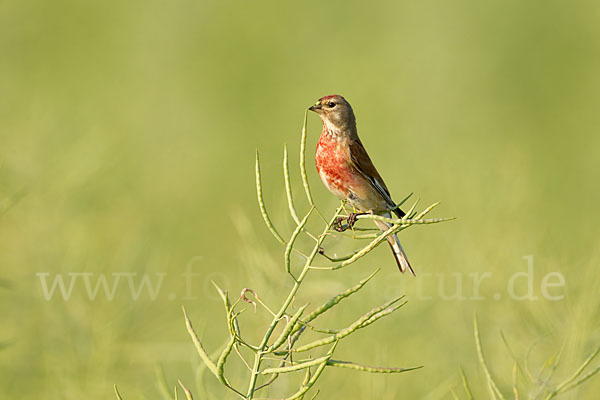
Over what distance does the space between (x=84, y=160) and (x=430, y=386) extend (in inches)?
106

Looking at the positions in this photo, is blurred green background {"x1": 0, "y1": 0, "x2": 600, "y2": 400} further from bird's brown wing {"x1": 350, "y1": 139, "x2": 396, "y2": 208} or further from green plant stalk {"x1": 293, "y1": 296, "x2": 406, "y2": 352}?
green plant stalk {"x1": 293, "y1": 296, "x2": 406, "y2": 352}

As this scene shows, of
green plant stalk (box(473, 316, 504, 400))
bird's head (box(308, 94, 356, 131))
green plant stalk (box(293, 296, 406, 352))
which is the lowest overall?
green plant stalk (box(473, 316, 504, 400))

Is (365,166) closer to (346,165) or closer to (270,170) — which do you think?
(346,165)

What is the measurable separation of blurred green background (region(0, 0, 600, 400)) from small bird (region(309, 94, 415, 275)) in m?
0.33

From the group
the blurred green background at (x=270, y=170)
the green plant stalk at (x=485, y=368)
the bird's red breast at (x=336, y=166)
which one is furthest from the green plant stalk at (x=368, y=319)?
the bird's red breast at (x=336, y=166)

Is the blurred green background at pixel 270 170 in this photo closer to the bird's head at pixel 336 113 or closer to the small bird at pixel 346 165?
the small bird at pixel 346 165

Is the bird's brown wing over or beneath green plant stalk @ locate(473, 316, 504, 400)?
over

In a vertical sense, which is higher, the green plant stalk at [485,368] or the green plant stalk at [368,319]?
the green plant stalk at [368,319]

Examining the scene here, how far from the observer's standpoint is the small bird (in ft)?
15.1

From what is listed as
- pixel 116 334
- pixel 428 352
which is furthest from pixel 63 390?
pixel 428 352

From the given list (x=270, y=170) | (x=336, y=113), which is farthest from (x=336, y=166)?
(x=270, y=170)

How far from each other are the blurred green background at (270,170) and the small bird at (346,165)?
33 cm

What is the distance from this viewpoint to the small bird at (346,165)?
15.1ft

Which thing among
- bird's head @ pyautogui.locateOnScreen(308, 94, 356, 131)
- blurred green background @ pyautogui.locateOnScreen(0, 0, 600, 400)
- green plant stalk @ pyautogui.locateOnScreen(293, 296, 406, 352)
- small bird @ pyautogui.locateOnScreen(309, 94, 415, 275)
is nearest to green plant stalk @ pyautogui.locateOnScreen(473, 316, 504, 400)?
green plant stalk @ pyautogui.locateOnScreen(293, 296, 406, 352)
